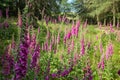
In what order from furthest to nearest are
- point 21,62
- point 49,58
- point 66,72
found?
point 66,72 → point 49,58 → point 21,62

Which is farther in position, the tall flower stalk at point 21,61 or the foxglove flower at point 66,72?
the foxglove flower at point 66,72

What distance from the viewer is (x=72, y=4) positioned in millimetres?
45688

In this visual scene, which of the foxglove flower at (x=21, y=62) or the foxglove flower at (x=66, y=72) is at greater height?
the foxglove flower at (x=21, y=62)

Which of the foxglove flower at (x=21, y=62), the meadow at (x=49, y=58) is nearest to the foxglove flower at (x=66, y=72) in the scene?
the meadow at (x=49, y=58)

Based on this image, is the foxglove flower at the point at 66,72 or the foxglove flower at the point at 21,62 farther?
the foxglove flower at the point at 66,72

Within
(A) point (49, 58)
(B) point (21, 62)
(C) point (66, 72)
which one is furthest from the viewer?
(C) point (66, 72)

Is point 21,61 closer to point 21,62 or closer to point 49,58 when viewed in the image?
point 21,62

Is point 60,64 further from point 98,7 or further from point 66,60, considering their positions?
point 98,7

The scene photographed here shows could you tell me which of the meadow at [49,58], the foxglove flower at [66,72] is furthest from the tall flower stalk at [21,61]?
the foxglove flower at [66,72]

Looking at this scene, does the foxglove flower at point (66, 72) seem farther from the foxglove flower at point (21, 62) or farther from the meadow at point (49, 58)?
the foxglove flower at point (21, 62)

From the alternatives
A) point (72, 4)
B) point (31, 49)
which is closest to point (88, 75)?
point (31, 49)

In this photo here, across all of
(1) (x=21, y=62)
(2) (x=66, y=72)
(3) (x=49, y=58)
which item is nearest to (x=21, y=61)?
(1) (x=21, y=62)

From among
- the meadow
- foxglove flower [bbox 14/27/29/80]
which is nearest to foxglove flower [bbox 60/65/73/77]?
the meadow

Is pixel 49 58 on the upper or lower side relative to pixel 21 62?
lower
